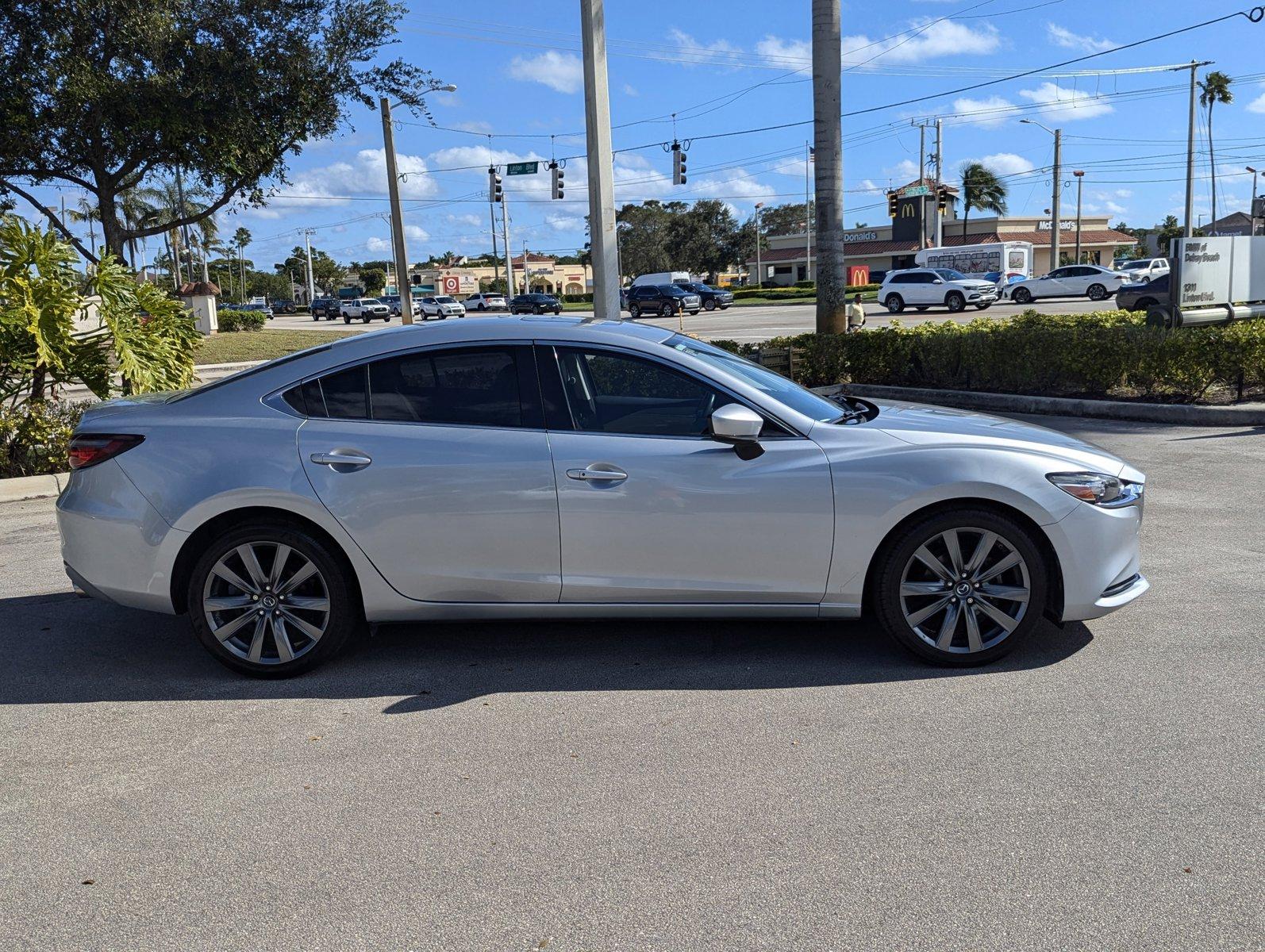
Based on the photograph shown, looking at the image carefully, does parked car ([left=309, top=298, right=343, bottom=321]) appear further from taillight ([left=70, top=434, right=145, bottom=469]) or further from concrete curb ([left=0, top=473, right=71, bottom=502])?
taillight ([left=70, top=434, right=145, bottom=469])

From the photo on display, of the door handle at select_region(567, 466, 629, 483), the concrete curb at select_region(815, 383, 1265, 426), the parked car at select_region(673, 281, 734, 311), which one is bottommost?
the concrete curb at select_region(815, 383, 1265, 426)

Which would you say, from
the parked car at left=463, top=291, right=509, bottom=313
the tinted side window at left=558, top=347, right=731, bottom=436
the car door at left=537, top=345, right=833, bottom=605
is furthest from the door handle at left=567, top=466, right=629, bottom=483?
the parked car at left=463, top=291, right=509, bottom=313

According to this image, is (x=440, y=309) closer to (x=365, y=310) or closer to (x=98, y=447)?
(x=365, y=310)

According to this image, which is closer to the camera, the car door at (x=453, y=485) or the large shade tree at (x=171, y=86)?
the car door at (x=453, y=485)

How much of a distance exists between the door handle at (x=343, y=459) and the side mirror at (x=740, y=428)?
4.99ft

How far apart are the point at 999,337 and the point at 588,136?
560 cm

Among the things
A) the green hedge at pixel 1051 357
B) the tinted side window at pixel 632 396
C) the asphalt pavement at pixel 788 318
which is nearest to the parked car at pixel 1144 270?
the asphalt pavement at pixel 788 318

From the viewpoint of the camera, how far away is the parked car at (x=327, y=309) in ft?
249

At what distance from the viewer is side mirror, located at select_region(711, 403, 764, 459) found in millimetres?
4609

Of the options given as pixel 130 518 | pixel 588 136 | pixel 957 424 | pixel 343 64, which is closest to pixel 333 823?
pixel 130 518

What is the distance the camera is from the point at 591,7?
1325cm

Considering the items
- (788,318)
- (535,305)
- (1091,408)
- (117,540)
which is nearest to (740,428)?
(117,540)

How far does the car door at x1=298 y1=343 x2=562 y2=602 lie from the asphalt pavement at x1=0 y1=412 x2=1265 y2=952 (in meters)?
0.48

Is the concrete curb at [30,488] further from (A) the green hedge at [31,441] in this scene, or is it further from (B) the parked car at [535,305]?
(B) the parked car at [535,305]
